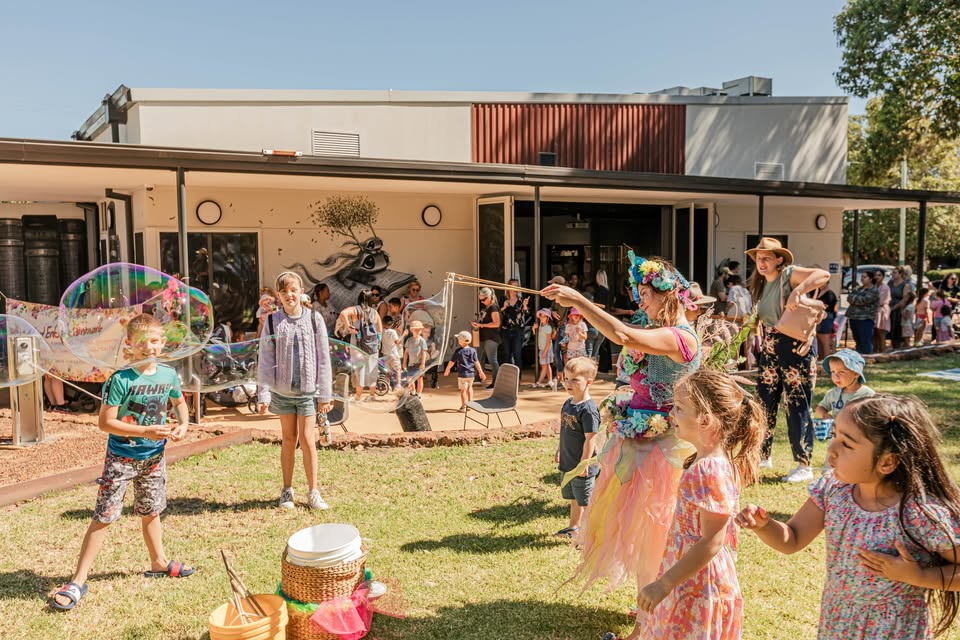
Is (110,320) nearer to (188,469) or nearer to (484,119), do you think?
(188,469)

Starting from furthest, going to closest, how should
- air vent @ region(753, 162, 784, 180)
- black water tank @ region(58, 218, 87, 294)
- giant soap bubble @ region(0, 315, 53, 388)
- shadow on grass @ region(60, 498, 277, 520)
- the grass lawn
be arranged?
air vent @ region(753, 162, 784, 180), black water tank @ region(58, 218, 87, 294), giant soap bubble @ region(0, 315, 53, 388), shadow on grass @ region(60, 498, 277, 520), the grass lawn

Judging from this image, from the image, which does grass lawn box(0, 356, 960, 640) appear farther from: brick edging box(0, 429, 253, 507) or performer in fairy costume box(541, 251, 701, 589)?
performer in fairy costume box(541, 251, 701, 589)

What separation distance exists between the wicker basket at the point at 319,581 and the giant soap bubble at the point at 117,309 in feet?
7.39

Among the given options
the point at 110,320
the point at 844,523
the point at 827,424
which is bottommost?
the point at 827,424

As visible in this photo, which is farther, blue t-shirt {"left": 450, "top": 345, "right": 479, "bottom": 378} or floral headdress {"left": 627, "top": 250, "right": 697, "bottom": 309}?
blue t-shirt {"left": 450, "top": 345, "right": 479, "bottom": 378}

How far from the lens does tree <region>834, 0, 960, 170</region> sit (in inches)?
687

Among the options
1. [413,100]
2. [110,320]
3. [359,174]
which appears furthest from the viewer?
[413,100]

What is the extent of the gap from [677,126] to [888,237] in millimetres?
24925

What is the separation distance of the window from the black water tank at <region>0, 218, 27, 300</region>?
335 centimetres

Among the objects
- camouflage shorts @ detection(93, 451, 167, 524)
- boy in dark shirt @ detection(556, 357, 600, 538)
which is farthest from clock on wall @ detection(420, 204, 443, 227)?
camouflage shorts @ detection(93, 451, 167, 524)

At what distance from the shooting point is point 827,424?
627cm

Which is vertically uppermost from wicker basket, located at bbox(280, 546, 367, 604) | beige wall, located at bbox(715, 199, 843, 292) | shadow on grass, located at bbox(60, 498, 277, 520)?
beige wall, located at bbox(715, 199, 843, 292)

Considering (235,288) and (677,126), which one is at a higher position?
(677,126)

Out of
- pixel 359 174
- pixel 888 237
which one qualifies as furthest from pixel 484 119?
pixel 888 237
